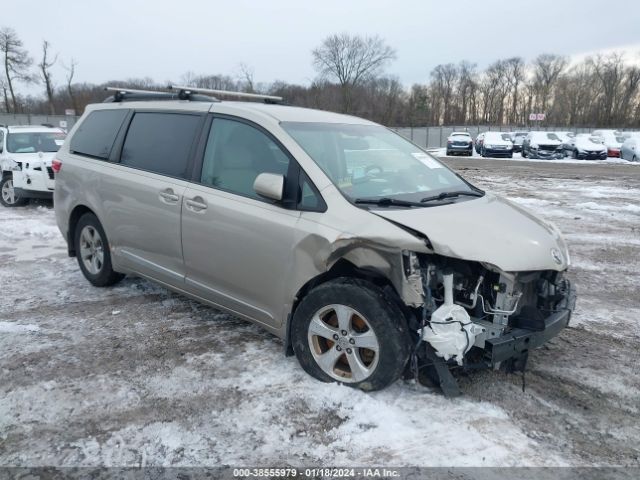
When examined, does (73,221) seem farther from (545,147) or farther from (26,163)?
(545,147)

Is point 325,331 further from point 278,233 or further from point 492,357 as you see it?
point 492,357

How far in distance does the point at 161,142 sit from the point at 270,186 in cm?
158

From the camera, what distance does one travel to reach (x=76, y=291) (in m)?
5.47

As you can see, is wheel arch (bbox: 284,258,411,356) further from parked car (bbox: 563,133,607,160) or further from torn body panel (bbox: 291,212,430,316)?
parked car (bbox: 563,133,607,160)

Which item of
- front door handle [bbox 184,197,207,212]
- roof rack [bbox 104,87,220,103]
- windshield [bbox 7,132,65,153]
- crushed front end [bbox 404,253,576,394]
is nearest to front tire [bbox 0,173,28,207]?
windshield [bbox 7,132,65,153]

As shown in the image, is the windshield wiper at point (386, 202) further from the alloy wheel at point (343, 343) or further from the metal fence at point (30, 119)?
the metal fence at point (30, 119)

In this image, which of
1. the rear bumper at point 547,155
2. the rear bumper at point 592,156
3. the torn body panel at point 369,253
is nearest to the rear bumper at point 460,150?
the rear bumper at point 547,155

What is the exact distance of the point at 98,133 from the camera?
5305mm

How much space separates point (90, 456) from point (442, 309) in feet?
6.98

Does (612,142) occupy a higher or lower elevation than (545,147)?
higher

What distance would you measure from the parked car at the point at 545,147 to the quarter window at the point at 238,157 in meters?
30.7

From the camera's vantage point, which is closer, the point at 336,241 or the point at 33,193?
the point at 336,241

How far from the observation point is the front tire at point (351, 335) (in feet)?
10.4

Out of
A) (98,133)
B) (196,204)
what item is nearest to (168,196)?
(196,204)
